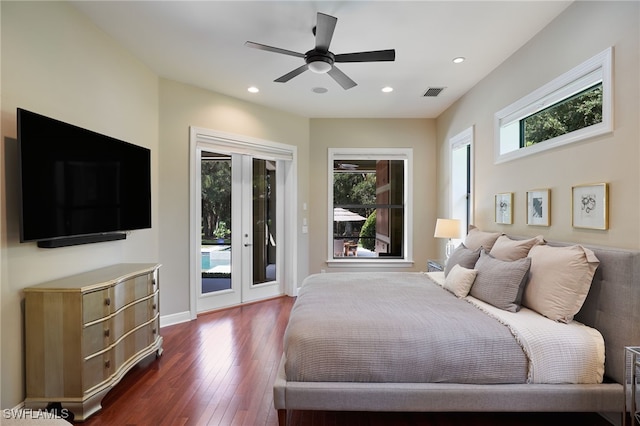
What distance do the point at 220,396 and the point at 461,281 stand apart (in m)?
2.08

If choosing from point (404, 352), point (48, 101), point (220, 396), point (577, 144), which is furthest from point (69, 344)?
point (577, 144)

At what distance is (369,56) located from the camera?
8.11ft

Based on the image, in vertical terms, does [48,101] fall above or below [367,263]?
above

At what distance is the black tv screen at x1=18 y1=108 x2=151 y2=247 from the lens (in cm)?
196

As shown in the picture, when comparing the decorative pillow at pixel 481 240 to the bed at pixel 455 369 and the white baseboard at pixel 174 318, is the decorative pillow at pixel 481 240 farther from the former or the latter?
the white baseboard at pixel 174 318

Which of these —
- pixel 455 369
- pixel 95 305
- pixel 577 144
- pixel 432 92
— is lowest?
pixel 455 369

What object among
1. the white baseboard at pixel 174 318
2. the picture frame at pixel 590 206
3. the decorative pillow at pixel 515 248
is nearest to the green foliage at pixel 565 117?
the picture frame at pixel 590 206

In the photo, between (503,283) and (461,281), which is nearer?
(503,283)

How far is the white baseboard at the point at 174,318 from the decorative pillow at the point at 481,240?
338 cm

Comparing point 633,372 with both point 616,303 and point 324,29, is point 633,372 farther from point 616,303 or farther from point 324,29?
point 324,29

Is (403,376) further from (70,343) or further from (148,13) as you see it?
(148,13)

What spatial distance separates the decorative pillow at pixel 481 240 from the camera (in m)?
3.08

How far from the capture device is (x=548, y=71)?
2.62 m

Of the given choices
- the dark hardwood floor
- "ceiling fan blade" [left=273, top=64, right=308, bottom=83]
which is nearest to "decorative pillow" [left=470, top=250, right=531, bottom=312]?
the dark hardwood floor
